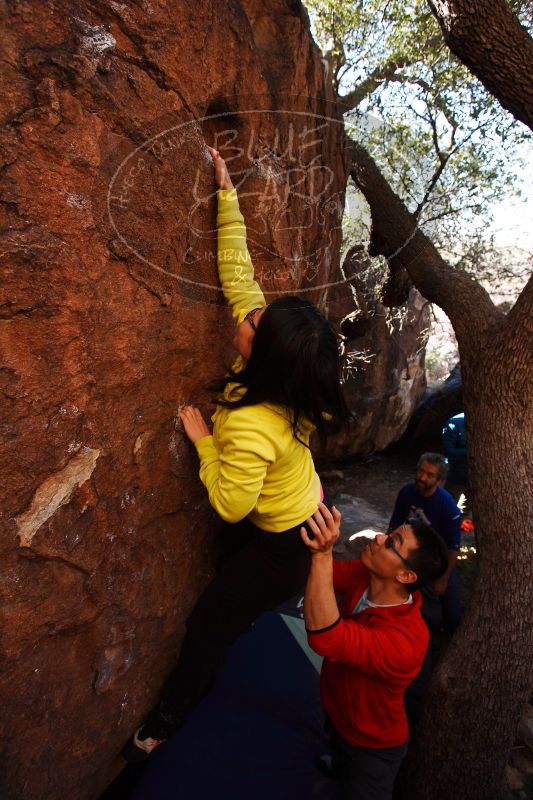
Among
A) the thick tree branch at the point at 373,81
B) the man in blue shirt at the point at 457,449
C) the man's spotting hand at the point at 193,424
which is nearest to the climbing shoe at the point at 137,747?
the man's spotting hand at the point at 193,424

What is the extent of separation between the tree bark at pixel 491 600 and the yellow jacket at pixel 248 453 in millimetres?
1582

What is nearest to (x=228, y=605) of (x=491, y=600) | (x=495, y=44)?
(x=491, y=600)

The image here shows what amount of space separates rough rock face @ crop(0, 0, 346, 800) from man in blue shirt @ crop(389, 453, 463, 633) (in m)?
2.52

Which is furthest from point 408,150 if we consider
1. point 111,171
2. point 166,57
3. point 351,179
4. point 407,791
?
point 407,791

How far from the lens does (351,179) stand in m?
5.78

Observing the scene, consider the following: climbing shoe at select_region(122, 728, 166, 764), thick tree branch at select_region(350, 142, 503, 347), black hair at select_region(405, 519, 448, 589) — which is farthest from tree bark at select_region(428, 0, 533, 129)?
climbing shoe at select_region(122, 728, 166, 764)

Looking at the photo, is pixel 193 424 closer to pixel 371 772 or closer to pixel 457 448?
pixel 371 772

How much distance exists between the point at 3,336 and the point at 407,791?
3.30 m

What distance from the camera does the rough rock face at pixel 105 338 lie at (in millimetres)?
1503

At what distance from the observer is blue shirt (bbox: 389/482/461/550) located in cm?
432

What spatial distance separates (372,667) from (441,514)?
101 inches

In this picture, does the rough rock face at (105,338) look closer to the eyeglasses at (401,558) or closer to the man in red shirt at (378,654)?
the man in red shirt at (378,654)

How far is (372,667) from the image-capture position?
→ 2064 mm

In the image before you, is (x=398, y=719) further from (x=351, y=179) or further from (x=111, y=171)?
(x=351, y=179)
